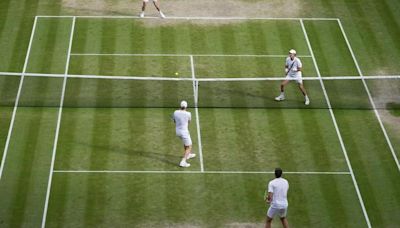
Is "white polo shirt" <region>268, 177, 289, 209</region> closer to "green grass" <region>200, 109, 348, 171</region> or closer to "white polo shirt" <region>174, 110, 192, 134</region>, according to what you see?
"green grass" <region>200, 109, 348, 171</region>

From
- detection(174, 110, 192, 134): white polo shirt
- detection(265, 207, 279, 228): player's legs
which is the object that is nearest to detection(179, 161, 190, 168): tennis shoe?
detection(174, 110, 192, 134): white polo shirt

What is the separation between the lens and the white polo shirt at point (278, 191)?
21.5 metres

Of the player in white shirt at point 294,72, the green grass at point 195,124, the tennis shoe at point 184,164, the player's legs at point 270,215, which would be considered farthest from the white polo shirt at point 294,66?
the player's legs at point 270,215

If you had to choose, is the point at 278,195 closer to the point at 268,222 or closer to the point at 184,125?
the point at 268,222

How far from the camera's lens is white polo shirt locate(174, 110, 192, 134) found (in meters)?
24.9

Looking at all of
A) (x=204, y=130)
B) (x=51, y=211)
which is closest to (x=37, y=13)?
(x=204, y=130)

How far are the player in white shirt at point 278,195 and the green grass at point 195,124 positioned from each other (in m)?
1.35

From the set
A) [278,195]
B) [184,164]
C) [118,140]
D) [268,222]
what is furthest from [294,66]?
[278,195]

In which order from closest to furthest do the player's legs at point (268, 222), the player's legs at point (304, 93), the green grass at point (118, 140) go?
1. the player's legs at point (268, 222)
2. the green grass at point (118, 140)
3. the player's legs at point (304, 93)

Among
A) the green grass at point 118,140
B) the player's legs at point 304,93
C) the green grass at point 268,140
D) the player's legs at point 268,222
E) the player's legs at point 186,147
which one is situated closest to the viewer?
the player's legs at point 268,222

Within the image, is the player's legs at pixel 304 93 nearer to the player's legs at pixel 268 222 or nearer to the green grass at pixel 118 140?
the green grass at pixel 118 140

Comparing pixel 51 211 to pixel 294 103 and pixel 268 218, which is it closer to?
pixel 268 218

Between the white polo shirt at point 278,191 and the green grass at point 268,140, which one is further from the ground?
the green grass at point 268,140

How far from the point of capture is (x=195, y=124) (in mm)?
27594
